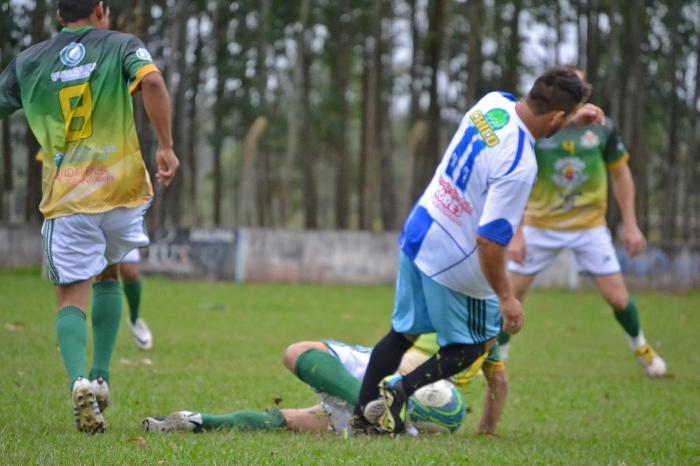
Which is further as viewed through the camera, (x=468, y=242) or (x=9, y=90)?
(x=9, y=90)

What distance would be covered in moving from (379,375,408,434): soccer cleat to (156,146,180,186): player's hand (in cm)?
153

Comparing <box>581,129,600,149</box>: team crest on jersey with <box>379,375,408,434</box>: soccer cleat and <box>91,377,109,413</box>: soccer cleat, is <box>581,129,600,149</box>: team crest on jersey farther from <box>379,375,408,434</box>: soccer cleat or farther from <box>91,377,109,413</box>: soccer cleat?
<box>91,377,109,413</box>: soccer cleat

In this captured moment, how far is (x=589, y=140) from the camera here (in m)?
9.23

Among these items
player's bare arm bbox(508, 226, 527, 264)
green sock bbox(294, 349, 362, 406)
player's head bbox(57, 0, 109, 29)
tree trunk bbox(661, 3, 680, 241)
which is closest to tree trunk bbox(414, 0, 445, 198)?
tree trunk bbox(661, 3, 680, 241)

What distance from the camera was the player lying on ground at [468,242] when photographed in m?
5.11

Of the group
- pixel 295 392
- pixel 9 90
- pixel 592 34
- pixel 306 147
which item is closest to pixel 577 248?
pixel 295 392

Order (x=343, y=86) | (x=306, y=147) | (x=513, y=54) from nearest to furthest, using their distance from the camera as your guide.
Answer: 1. (x=306, y=147)
2. (x=343, y=86)
3. (x=513, y=54)

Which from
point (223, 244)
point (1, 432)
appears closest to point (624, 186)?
→ point (1, 432)

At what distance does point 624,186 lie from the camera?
8.82 meters

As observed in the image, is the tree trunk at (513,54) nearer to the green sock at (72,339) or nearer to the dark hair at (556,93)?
the dark hair at (556,93)

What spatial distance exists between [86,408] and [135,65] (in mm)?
1712

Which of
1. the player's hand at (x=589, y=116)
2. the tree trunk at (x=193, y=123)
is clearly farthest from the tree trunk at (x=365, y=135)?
the player's hand at (x=589, y=116)

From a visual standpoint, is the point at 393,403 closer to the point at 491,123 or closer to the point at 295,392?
the point at 491,123

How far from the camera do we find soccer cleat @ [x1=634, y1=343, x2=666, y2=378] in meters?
9.26
